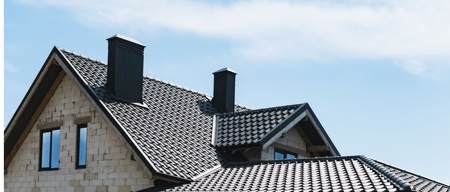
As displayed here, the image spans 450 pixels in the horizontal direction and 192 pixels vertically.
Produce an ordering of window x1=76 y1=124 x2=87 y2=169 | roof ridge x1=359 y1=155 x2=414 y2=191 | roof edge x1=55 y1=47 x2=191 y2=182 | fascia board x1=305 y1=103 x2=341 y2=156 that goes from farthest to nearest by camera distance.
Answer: fascia board x1=305 y1=103 x2=341 y2=156, window x1=76 y1=124 x2=87 y2=169, roof edge x1=55 y1=47 x2=191 y2=182, roof ridge x1=359 y1=155 x2=414 y2=191

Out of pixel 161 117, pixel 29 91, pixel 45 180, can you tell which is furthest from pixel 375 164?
pixel 29 91

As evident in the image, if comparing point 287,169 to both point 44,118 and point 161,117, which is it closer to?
point 161,117

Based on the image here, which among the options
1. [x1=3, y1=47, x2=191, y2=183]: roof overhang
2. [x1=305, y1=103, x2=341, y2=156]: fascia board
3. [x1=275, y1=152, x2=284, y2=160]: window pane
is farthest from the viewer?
[x1=305, y1=103, x2=341, y2=156]: fascia board

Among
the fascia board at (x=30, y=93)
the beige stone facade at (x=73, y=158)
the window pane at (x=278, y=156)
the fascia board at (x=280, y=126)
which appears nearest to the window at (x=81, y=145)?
A: the beige stone facade at (x=73, y=158)

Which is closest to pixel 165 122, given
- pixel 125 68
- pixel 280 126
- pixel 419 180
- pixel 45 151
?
pixel 125 68

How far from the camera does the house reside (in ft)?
40.2

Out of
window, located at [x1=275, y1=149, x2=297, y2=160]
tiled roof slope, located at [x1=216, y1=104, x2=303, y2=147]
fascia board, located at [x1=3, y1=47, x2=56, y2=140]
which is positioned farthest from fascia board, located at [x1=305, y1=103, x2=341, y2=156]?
fascia board, located at [x1=3, y1=47, x2=56, y2=140]

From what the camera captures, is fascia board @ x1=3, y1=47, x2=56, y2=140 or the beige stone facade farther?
fascia board @ x1=3, y1=47, x2=56, y2=140

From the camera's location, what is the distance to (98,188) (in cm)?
1396

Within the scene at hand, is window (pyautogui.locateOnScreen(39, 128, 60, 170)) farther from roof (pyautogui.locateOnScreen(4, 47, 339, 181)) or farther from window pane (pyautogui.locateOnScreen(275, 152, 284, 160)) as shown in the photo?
window pane (pyautogui.locateOnScreen(275, 152, 284, 160))

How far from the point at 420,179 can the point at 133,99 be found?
9.36m

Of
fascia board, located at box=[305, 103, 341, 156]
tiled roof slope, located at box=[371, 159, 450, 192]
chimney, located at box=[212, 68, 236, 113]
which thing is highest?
chimney, located at box=[212, 68, 236, 113]

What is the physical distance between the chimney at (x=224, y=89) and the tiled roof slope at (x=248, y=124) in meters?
1.71

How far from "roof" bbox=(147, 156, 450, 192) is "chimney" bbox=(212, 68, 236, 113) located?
5961mm
